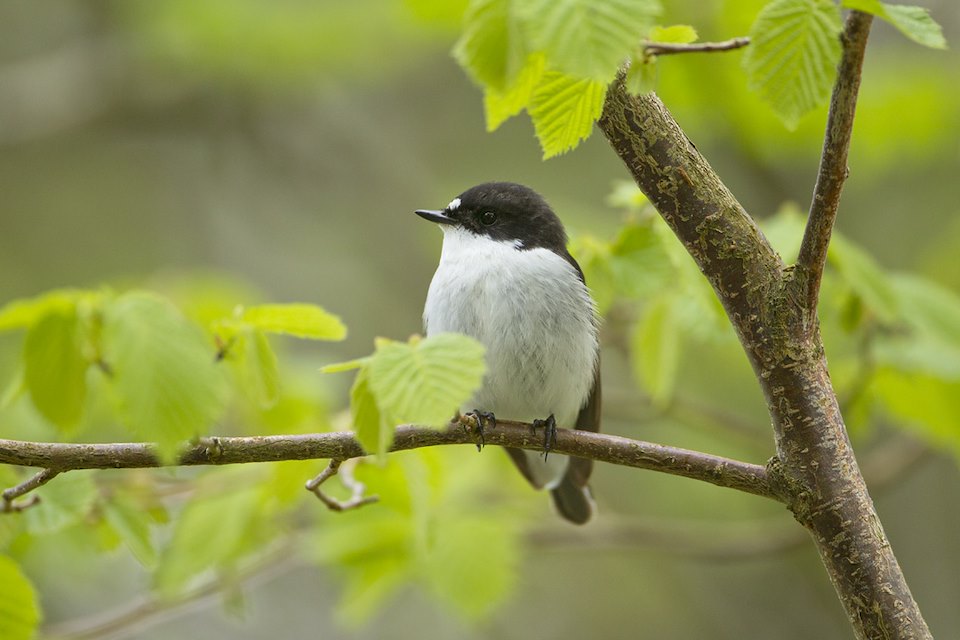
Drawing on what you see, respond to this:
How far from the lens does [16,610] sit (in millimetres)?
2363

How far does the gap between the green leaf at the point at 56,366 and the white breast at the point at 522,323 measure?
1.23 m

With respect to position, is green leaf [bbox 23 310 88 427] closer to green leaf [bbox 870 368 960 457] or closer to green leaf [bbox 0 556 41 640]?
green leaf [bbox 0 556 41 640]

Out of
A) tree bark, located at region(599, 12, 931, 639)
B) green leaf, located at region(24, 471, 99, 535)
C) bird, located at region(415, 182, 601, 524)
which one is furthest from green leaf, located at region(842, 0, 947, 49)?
green leaf, located at region(24, 471, 99, 535)

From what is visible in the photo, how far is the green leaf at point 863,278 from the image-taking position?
3.01 meters

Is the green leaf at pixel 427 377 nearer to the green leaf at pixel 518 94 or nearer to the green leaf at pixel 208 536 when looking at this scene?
the green leaf at pixel 518 94

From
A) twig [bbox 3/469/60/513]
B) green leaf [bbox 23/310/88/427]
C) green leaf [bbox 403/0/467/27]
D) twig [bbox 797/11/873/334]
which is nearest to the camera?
twig [bbox 797/11/873/334]

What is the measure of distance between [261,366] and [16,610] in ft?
2.65

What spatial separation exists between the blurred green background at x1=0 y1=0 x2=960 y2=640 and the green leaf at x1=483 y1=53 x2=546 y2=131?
2.62 m

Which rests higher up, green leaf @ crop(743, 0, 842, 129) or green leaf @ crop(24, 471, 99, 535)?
green leaf @ crop(743, 0, 842, 129)

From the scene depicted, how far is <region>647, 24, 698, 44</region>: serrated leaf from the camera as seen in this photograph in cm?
190

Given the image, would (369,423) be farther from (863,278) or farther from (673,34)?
(863,278)

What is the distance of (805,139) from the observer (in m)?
5.34

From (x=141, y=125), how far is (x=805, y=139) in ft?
18.7

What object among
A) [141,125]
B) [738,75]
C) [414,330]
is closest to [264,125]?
[141,125]
